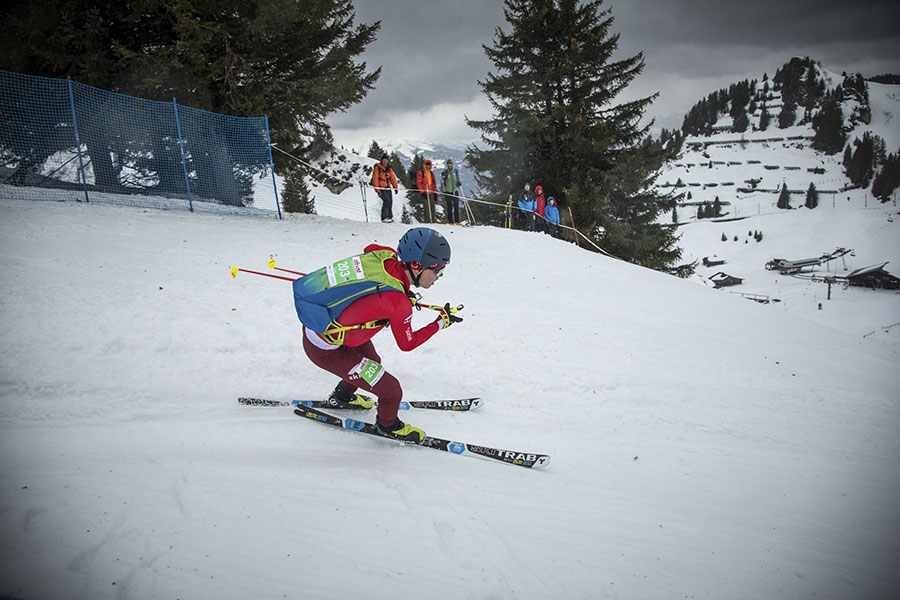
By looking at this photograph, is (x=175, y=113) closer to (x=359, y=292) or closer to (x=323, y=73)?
(x=323, y=73)

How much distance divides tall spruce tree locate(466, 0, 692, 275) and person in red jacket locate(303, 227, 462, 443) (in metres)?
16.3

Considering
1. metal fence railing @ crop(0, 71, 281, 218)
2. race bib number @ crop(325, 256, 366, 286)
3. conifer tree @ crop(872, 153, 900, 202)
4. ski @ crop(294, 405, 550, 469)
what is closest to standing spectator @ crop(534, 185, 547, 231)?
metal fence railing @ crop(0, 71, 281, 218)

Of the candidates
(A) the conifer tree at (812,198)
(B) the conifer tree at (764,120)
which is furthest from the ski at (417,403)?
(B) the conifer tree at (764,120)

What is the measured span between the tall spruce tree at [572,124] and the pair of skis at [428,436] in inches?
642

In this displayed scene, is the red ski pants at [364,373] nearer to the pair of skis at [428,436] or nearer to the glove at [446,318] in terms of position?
the pair of skis at [428,436]

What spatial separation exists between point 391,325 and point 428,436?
4.34 feet

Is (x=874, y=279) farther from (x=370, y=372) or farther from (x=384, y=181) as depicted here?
(x=370, y=372)

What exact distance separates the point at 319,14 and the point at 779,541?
16444mm

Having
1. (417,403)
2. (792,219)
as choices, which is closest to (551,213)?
(417,403)

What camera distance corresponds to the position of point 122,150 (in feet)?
39.7

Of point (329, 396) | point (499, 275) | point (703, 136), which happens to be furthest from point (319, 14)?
point (703, 136)

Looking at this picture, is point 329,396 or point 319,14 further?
point 319,14

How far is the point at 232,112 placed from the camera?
1364 centimetres

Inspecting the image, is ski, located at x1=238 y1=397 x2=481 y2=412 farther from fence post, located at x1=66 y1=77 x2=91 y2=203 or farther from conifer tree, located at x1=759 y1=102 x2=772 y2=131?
conifer tree, located at x1=759 y1=102 x2=772 y2=131
